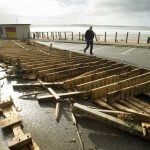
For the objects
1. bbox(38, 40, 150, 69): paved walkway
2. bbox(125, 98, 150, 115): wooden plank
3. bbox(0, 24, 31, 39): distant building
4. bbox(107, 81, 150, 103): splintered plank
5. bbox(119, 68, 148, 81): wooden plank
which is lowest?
bbox(125, 98, 150, 115): wooden plank

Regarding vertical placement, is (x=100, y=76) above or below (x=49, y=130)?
above

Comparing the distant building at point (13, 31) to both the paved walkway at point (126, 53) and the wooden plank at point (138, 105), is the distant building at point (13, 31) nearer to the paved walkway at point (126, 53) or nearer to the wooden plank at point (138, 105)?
the paved walkway at point (126, 53)

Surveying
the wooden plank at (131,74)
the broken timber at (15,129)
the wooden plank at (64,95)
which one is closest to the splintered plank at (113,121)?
the wooden plank at (64,95)

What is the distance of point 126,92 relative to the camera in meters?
5.35

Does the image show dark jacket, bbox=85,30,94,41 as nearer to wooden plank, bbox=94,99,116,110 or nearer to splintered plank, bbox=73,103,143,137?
wooden plank, bbox=94,99,116,110

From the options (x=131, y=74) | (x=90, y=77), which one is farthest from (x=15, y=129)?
(x=131, y=74)

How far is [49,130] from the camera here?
4.06m

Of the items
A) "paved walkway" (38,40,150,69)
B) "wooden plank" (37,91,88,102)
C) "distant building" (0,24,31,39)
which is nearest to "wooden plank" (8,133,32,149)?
"wooden plank" (37,91,88,102)

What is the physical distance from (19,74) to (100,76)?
3.42 m

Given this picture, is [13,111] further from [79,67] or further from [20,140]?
[79,67]

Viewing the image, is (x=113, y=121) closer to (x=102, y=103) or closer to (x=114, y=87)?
(x=102, y=103)

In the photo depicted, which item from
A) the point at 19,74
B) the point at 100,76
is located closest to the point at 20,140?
the point at 100,76

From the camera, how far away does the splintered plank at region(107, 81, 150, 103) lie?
497cm

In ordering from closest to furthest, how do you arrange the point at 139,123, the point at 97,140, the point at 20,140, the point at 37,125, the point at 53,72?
1. the point at 20,140
2. the point at 97,140
3. the point at 139,123
4. the point at 37,125
5. the point at 53,72
